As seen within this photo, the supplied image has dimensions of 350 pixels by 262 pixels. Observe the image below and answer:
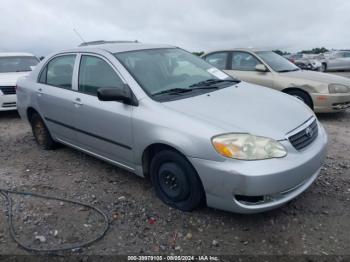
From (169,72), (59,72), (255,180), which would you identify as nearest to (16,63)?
(59,72)

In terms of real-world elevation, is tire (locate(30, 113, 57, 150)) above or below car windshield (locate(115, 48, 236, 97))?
below

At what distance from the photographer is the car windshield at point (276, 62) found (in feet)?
23.8

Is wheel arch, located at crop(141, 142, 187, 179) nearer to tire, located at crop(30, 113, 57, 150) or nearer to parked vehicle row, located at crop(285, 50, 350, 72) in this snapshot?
tire, located at crop(30, 113, 57, 150)

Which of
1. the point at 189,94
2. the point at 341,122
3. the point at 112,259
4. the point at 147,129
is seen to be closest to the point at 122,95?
the point at 147,129

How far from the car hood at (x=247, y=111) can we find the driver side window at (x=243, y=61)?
3744 millimetres

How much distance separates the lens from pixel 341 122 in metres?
6.52

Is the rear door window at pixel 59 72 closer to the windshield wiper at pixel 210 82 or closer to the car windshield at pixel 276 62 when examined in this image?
the windshield wiper at pixel 210 82

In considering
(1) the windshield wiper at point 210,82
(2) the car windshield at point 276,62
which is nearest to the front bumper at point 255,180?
(1) the windshield wiper at point 210,82

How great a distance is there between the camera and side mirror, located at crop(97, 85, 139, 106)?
130 inches

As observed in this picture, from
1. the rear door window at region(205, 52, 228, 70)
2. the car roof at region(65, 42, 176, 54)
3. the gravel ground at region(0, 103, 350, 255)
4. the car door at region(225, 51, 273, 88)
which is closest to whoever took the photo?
the gravel ground at region(0, 103, 350, 255)

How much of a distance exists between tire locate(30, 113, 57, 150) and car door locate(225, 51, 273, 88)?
4.22 metres

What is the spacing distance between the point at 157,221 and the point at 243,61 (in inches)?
207

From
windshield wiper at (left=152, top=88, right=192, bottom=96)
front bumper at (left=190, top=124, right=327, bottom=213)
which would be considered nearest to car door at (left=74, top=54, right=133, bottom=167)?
windshield wiper at (left=152, top=88, right=192, bottom=96)

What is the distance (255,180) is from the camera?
2.67 meters
